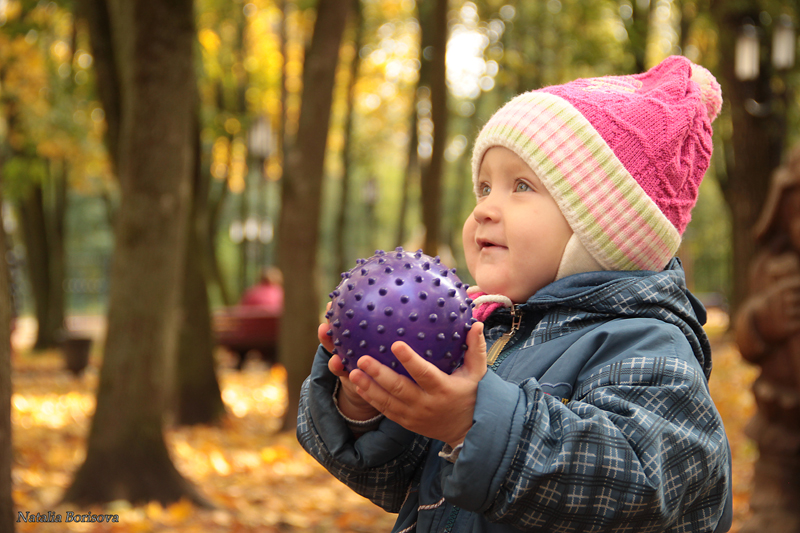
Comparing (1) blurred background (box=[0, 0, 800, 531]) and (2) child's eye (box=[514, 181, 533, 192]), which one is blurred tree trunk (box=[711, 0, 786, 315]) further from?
(2) child's eye (box=[514, 181, 533, 192])

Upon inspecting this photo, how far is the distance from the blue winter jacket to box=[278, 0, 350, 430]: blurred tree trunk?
6.64m

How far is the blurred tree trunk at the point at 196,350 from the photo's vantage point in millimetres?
9414

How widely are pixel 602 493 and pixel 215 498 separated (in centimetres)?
552

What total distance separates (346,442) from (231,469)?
19.9ft

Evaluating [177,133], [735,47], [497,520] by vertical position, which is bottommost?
[497,520]

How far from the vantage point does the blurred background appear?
593 centimetres

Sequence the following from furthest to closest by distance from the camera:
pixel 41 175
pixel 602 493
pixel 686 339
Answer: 1. pixel 41 175
2. pixel 686 339
3. pixel 602 493

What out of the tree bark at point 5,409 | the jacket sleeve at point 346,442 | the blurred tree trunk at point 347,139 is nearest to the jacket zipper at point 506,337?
the jacket sleeve at point 346,442

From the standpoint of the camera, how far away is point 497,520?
1.64 meters

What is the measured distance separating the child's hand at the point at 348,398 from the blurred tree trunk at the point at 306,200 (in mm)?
6671

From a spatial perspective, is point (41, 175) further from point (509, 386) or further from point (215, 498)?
point (509, 386)

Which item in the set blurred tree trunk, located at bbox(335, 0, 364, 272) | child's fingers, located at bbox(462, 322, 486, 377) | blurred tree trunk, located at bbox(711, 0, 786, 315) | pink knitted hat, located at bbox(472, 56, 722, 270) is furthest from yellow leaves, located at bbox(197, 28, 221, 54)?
child's fingers, located at bbox(462, 322, 486, 377)

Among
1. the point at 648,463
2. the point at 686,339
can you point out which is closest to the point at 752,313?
the point at 686,339

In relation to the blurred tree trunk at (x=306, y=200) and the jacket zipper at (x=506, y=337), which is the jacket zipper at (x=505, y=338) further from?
the blurred tree trunk at (x=306, y=200)
